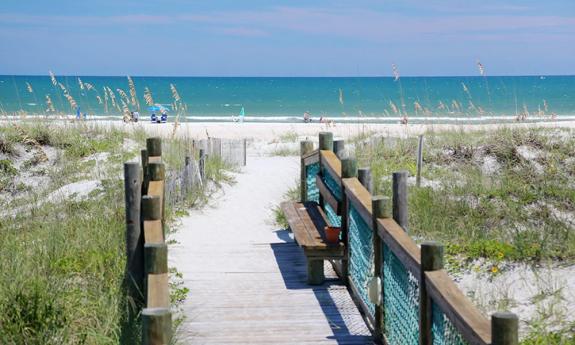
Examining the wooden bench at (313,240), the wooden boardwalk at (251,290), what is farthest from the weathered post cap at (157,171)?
the wooden bench at (313,240)

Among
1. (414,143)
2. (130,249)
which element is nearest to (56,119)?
(414,143)

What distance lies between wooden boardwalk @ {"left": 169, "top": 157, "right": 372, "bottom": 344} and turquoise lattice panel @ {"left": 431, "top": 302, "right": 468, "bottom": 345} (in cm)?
145

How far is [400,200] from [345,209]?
1378 millimetres

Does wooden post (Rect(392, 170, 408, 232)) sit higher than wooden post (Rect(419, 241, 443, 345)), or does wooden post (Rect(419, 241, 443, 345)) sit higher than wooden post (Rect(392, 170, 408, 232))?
wooden post (Rect(392, 170, 408, 232))

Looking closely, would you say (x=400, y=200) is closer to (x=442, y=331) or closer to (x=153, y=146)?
(x=442, y=331)

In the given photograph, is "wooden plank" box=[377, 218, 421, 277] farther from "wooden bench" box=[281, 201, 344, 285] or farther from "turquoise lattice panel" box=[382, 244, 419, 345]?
"wooden bench" box=[281, 201, 344, 285]

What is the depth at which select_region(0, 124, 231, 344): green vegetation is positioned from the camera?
547 cm

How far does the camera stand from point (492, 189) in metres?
10.6

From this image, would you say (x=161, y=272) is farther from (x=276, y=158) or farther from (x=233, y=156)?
(x=276, y=158)

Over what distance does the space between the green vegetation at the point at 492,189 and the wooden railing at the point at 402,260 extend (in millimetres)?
1319

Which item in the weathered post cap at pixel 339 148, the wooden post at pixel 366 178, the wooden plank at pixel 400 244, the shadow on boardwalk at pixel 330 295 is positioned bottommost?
the shadow on boardwalk at pixel 330 295

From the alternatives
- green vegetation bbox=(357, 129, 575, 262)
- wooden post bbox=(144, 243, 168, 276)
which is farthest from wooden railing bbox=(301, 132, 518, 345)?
wooden post bbox=(144, 243, 168, 276)

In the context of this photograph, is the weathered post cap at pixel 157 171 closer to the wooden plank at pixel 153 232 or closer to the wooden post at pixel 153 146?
the wooden plank at pixel 153 232

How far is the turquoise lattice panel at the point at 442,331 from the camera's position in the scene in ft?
13.7
